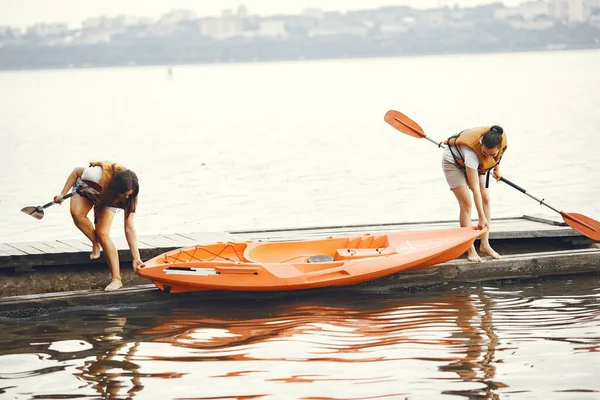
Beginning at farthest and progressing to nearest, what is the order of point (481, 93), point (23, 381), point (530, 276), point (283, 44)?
point (283, 44) → point (481, 93) → point (530, 276) → point (23, 381)

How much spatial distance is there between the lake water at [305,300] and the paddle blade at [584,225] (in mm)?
441

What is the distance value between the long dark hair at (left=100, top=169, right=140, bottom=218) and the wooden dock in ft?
2.14

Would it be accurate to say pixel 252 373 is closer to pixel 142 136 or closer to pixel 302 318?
pixel 302 318

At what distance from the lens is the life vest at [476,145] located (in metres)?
9.55

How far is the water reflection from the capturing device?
293 inches

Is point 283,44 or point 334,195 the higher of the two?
point 283,44

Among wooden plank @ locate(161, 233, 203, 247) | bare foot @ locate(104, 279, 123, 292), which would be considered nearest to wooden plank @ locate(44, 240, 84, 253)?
bare foot @ locate(104, 279, 123, 292)

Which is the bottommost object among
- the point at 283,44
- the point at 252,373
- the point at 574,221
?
the point at 252,373

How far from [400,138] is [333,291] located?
2608 centimetres

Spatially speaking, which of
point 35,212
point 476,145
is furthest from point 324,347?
point 35,212

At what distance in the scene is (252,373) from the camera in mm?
7762

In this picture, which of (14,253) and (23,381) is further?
(14,253)

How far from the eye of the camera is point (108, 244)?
30.0 feet

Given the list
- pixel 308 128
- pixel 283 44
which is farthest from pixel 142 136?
pixel 283 44
